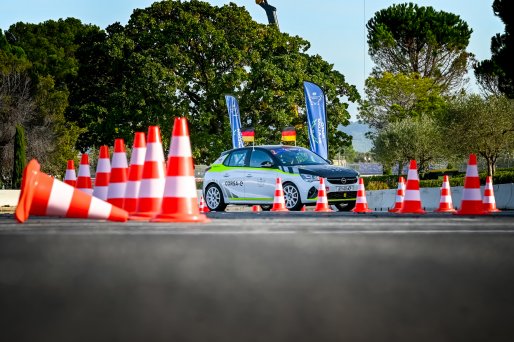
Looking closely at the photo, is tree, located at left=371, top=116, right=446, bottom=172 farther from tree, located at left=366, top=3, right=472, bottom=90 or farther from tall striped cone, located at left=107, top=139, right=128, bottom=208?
tall striped cone, located at left=107, top=139, right=128, bottom=208

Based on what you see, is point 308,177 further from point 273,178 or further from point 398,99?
point 398,99

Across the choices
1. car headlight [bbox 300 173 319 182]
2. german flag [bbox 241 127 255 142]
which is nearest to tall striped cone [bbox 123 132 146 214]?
car headlight [bbox 300 173 319 182]

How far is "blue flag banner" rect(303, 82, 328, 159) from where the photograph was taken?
4134 cm

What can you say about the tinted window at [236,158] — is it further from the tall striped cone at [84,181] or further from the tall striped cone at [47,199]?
the tall striped cone at [47,199]

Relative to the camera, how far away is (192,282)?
649 centimetres

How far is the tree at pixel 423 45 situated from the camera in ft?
319

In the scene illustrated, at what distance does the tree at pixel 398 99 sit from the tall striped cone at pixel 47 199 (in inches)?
3097

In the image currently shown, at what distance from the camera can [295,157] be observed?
23.2 m

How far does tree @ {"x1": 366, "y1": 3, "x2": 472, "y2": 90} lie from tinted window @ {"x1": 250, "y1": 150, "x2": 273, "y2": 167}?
74403 millimetres

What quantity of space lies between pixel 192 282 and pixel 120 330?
1.76 meters

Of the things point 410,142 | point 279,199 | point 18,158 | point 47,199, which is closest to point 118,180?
point 47,199

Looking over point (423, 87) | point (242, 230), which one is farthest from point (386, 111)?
point (242, 230)

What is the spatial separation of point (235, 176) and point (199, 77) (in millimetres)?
42168

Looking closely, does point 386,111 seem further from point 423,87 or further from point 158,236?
point 158,236
